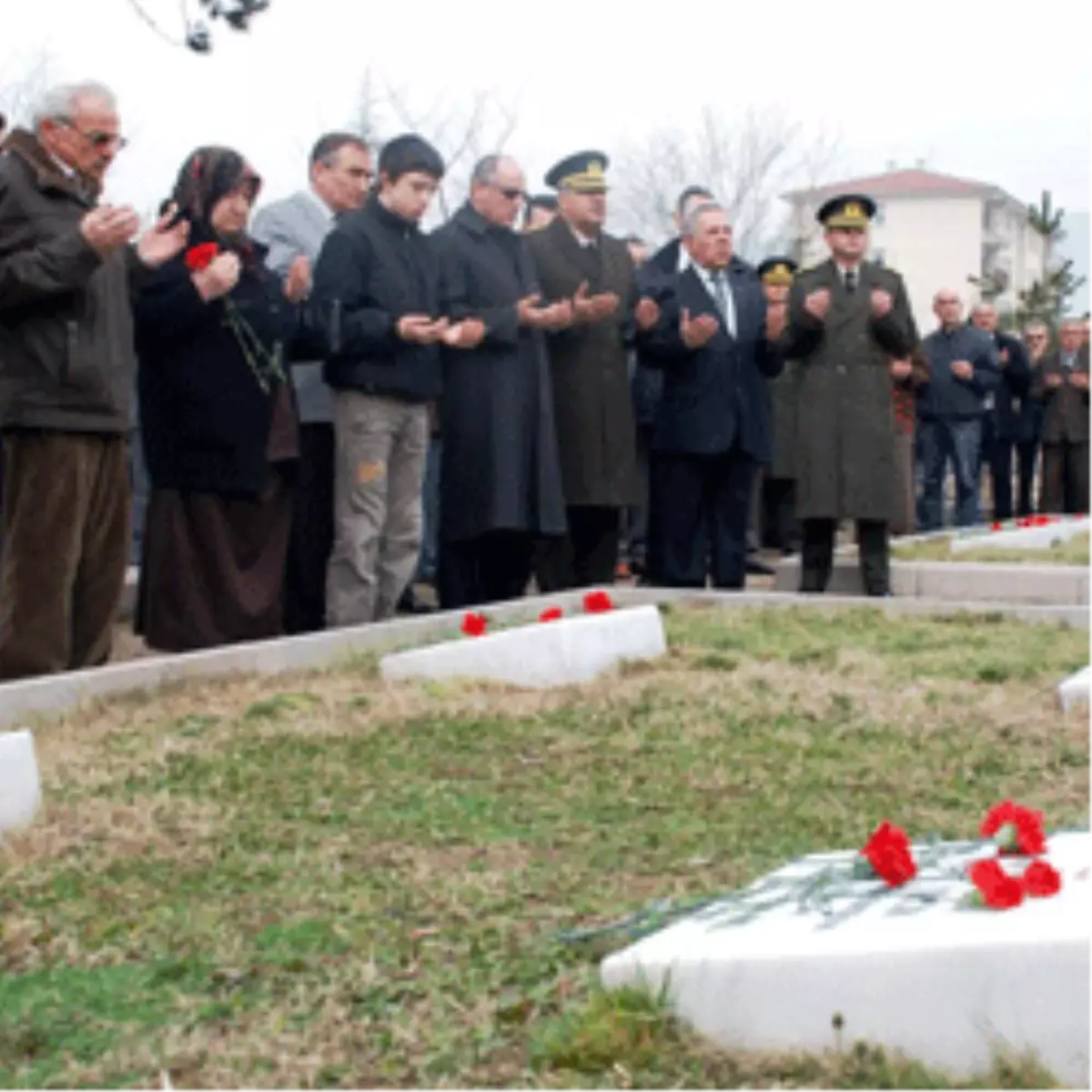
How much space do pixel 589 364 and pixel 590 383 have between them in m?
0.09

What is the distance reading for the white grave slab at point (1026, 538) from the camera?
12335 mm

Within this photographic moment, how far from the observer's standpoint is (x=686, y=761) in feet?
17.5

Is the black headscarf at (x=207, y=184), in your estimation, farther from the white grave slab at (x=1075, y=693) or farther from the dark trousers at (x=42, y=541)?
the white grave slab at (x=1075, y=693)

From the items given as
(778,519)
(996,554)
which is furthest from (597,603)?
(778,519)

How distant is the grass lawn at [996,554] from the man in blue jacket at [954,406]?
387cm

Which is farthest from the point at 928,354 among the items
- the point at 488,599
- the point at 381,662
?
the point at 381,662

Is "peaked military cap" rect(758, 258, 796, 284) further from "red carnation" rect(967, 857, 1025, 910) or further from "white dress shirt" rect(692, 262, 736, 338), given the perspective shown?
"red carnation" rect(967, 857, 1025, 910)

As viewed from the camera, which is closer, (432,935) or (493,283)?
(432,935)

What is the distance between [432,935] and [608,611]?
13.0 ft

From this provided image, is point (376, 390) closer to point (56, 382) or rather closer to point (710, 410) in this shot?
point (56, 382)

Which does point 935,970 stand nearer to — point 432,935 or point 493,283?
point 432,935

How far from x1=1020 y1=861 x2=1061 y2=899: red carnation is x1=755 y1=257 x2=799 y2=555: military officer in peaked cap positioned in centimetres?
775

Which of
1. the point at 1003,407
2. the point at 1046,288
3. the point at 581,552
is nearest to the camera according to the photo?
the point at 581,552

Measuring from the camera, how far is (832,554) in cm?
1063
